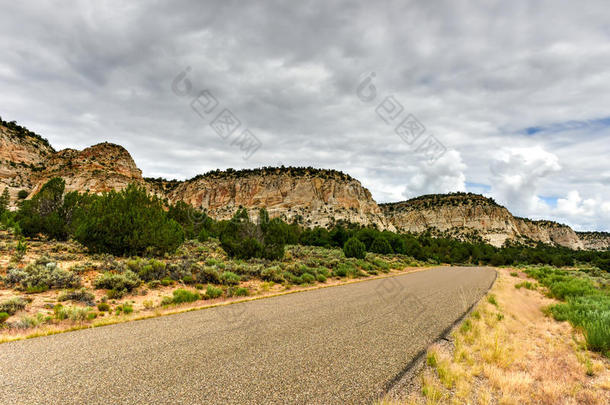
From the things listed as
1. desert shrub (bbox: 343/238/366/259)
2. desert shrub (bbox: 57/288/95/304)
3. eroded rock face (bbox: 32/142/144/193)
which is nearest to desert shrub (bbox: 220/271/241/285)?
desert shrub (bbox: 57/288/95/304)

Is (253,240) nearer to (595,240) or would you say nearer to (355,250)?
(355,250)

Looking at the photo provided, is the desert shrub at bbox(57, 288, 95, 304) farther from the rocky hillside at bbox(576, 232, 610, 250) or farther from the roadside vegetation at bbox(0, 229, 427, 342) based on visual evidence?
the rocky hillside at bbox(576, 232, 610, 250)

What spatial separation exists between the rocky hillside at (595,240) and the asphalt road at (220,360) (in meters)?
194

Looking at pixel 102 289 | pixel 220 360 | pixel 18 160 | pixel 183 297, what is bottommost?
pixel 102 289

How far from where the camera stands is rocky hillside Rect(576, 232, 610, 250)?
139m

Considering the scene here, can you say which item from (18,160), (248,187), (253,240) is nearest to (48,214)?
(253,240)

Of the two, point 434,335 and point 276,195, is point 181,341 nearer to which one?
point 434,335

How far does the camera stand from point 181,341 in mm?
5598

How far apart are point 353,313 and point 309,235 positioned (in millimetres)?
44256

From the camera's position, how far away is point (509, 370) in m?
5.04

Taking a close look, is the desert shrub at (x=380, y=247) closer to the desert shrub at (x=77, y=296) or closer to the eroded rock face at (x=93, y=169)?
the desert shrub at (x=77, y=296)

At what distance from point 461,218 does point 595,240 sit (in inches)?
3984

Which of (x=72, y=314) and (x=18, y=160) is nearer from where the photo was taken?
(x=72, y=314)

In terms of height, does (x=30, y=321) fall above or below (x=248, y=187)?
below
